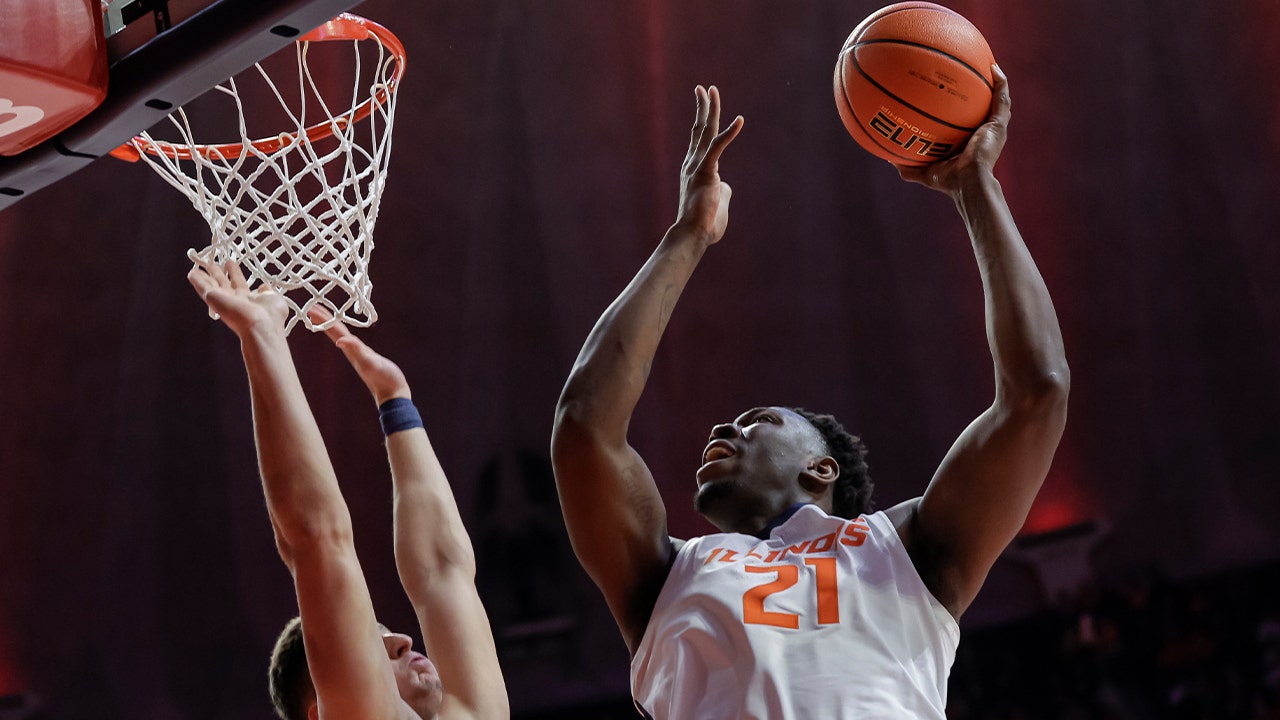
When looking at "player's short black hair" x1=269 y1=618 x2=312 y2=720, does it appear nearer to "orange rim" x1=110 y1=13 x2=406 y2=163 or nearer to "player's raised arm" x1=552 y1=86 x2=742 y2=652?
"player's raised arm" x1=552 y1=86 x2=742 y2=652

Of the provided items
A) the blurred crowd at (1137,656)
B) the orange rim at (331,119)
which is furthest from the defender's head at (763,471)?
the blurred crowd at (1137,656)

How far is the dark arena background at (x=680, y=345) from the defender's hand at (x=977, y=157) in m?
2.96

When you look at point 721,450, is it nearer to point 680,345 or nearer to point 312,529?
point 312,529

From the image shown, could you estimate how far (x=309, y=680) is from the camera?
2406mm

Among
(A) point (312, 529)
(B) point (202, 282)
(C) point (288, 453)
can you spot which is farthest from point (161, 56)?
(A) point (312, 529)

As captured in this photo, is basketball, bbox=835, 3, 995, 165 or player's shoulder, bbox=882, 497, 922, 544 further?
basketball, bbox=835, 3, 995, 165

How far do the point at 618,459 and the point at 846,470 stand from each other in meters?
0.87

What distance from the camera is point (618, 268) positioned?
5195 mm

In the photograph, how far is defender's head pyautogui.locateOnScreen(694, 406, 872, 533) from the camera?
2.15 meters

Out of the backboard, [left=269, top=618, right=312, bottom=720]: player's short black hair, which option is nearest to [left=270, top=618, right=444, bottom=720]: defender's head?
[left=269, top=618, right=312, bottom=720]: player's short black hair

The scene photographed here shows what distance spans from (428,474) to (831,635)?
1.31 meters

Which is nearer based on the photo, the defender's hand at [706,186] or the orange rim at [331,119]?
the defender's hand at [706,186]

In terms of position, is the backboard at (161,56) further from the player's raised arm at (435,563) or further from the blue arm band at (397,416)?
the blue arm band at (397,416)

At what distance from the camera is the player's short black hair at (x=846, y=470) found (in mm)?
2488
